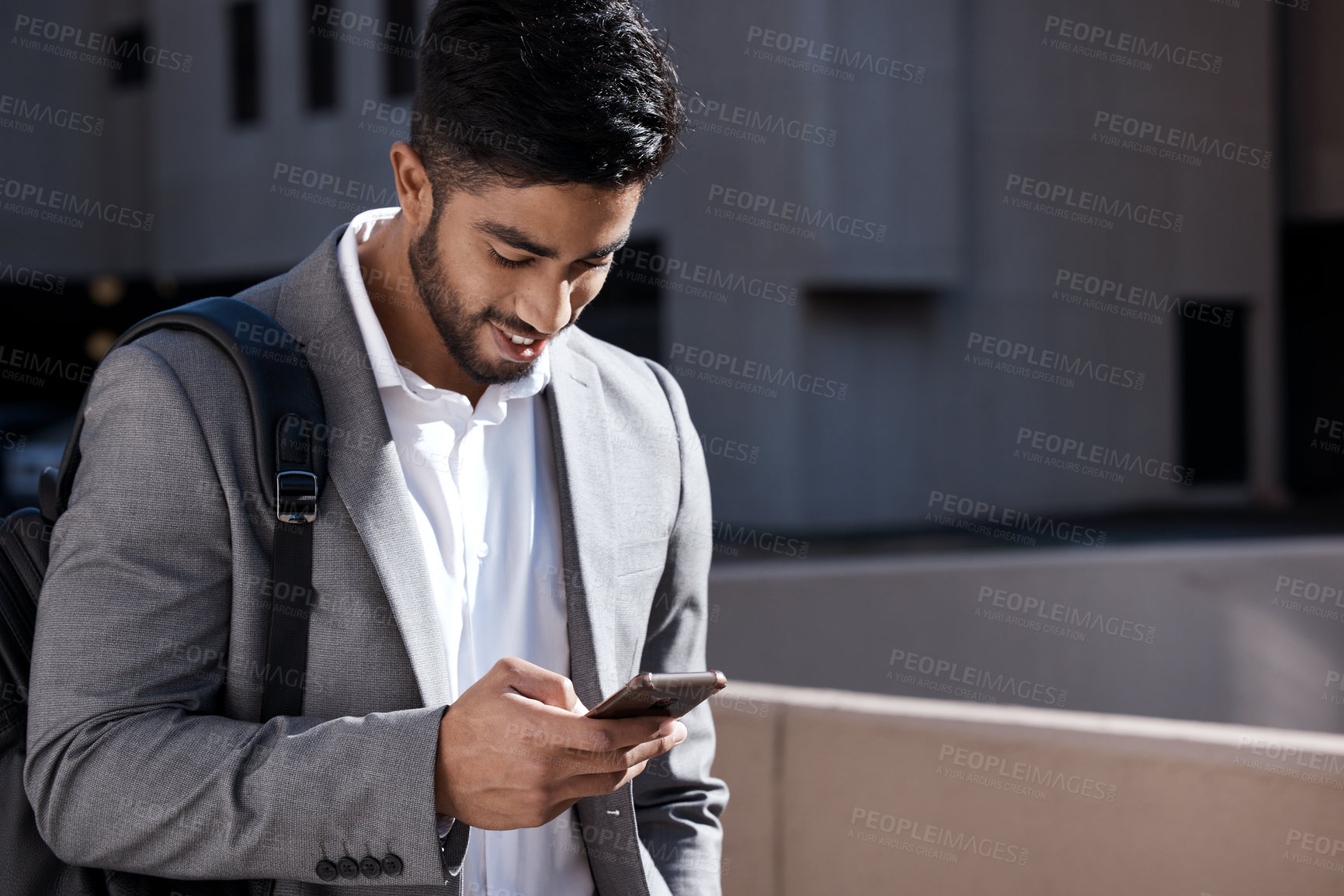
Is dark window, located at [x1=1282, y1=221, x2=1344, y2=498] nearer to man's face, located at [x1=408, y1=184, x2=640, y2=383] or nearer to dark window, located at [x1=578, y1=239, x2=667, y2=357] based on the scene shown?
dark window, located at [x1=578, y1=239, x2=667, y2=357]

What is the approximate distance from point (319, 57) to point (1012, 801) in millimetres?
14843

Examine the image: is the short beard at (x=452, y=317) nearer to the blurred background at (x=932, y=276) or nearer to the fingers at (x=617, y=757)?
the fingers at (x=617, y=757)

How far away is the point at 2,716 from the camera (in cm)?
149

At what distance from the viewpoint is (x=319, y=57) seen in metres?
15.6

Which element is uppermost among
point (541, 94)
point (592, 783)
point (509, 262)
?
point (541, 94)

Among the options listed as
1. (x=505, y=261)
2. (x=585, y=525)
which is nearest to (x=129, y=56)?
(x=505, y=261)

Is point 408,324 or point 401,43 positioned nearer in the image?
point 408,324

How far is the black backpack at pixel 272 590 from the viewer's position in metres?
1.50

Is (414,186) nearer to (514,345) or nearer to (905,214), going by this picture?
(514,345)

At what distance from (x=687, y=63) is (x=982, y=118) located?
3.75m

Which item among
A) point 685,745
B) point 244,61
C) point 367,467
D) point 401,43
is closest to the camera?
point 367,467

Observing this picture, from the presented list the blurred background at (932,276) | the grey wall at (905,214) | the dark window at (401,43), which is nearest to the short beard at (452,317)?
the blurred background at (932,276)

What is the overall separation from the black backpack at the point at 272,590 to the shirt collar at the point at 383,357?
0.68ft

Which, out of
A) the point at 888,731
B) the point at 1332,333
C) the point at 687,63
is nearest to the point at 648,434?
the point at 888,731
